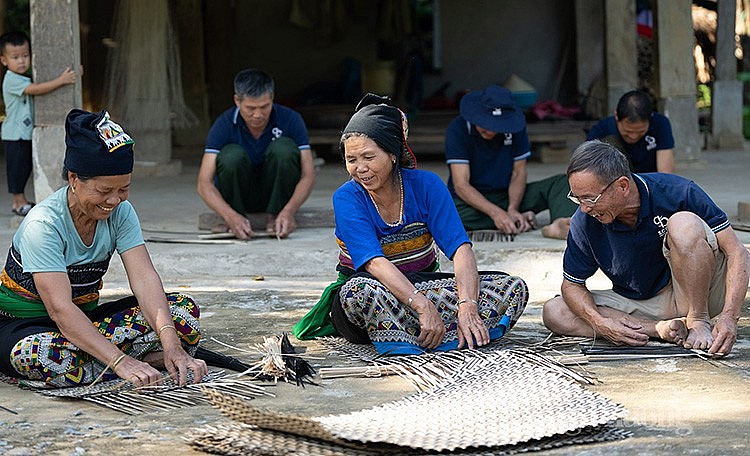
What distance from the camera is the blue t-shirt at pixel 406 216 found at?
14.3ft

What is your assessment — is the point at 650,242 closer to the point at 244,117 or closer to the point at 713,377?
the point at 713,377

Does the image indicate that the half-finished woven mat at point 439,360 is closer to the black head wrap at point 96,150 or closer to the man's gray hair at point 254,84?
the black head wrap at point 96,150

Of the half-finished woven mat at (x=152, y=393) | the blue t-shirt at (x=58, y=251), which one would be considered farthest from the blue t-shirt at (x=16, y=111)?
the half-finished woven mat at (x=152, y=393)

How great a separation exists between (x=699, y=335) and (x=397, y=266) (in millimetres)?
1186

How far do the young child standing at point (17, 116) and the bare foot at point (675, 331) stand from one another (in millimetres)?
4546

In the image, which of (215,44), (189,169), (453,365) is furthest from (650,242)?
(215,44)

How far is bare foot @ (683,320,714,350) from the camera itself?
422 cm

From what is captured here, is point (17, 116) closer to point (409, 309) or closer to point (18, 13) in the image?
point (409, 309)

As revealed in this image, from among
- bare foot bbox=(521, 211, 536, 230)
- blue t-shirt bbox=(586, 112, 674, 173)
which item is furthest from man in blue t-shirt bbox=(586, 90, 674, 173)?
bare foot bbox=(521, 211, 536, 230)

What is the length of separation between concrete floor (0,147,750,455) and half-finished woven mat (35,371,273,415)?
5 cm

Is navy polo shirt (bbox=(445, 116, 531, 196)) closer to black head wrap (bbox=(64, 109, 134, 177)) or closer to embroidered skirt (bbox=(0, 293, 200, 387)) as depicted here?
embroidered skirt (bbox=(0, 293, 200, 387))

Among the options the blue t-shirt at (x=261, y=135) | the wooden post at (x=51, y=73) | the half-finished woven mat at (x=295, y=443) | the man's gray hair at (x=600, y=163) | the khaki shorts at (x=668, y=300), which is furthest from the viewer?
the wooden post at (x=51, y=73)

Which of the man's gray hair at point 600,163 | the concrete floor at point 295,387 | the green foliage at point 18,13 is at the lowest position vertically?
the concrete floor at point 295,387

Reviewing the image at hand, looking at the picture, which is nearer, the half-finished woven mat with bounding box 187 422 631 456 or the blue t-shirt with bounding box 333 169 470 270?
the half-finished woven mat with bounding box 187 422 631 456
